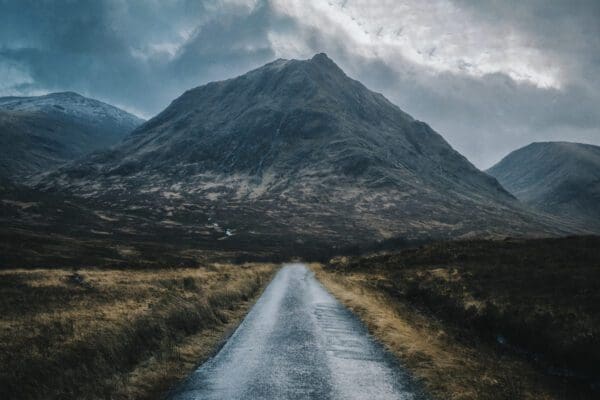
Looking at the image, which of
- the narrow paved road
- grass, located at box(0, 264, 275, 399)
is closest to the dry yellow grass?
the narrow paved road

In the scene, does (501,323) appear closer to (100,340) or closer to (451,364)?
(451,364)

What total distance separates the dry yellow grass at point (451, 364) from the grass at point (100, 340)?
6.70m

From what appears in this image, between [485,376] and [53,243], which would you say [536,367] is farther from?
[53,243]

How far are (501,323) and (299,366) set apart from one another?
33.7 feet

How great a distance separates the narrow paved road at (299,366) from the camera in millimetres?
10141

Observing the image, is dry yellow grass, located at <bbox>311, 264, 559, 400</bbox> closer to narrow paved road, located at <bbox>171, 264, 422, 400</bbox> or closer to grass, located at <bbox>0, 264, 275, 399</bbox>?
Answer: narrow paved road, located at <bbox>171, 264, 422, 400</bbox>

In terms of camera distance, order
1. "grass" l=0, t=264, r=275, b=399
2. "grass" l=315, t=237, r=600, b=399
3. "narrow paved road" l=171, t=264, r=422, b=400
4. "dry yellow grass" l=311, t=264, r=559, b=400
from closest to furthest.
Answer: "grass" l=0, t=264, r=275, b=399
"narrow paved road" l=171, t=264, r=422, b=400
"dry yellow grass" l=311, t=264, r=559, b=400
"grass" l=315, t=237, r=600, b=399

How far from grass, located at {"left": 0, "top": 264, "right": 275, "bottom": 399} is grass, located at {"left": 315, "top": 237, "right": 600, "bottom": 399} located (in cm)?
715

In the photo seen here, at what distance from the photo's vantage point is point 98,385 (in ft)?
33.9

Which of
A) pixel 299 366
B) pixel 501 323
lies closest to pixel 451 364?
pixel 299 366

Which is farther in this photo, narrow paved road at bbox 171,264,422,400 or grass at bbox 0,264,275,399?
narrow paved road at bbox 171,264,422,400

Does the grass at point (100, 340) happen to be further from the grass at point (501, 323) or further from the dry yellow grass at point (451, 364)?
the grass at point (501, 323)

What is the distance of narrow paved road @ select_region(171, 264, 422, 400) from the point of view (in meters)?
10.1

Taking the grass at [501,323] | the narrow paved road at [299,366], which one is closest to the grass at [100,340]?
the narrow paved road at [299,366]
